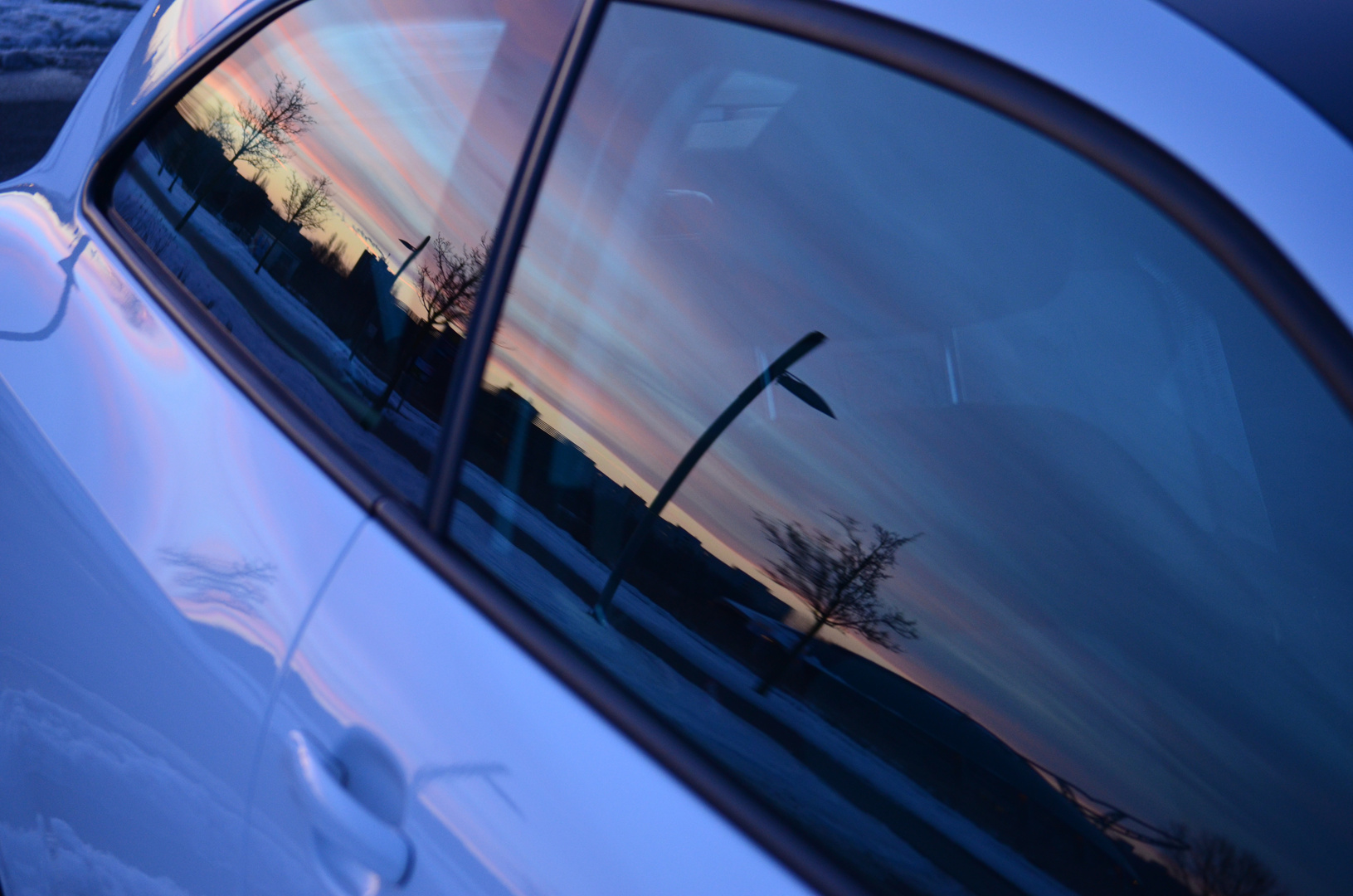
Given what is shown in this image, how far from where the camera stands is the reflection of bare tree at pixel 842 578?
901 millimetres

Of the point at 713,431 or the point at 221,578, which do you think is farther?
the point at 221,578

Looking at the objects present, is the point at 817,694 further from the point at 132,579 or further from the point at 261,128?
the point at 261,128

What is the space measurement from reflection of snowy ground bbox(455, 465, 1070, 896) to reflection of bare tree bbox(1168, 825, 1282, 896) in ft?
0.30

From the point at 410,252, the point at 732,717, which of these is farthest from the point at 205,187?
the point at 732,717

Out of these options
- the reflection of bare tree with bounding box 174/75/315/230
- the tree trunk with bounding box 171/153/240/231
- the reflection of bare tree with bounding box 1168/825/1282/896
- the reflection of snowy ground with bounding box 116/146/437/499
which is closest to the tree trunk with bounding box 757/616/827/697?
the reflection of bare tree with bounding box 1168/825/1282/896

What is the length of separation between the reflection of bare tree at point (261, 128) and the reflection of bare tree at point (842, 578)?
919mm

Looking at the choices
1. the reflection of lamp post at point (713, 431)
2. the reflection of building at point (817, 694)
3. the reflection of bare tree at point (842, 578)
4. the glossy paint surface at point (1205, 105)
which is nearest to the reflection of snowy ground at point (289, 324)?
the reflection of building at point (817, 694)

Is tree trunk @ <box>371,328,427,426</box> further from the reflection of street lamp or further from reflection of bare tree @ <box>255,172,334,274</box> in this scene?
reflection of bare tree @ <box>255,172,334,274</box>

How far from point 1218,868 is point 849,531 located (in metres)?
0.38

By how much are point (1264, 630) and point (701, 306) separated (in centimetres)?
57

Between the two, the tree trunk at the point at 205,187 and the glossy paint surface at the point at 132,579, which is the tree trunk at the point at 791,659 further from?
the tree trunk at the point at 205,187

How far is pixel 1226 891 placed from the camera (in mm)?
751

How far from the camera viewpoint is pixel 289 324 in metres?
1.35

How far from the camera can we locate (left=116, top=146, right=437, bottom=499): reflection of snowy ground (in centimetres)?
119
